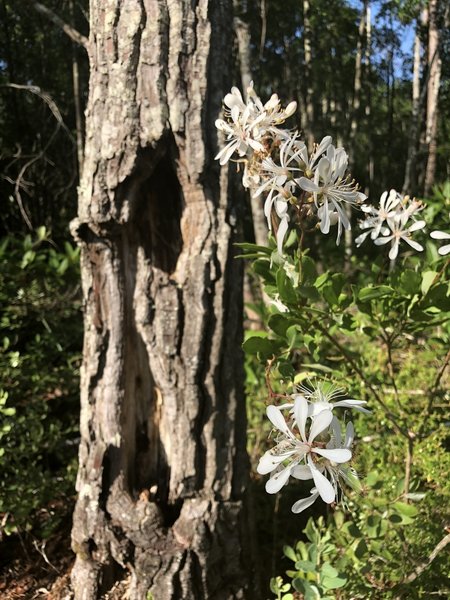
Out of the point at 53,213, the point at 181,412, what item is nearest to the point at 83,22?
the point at 53,213

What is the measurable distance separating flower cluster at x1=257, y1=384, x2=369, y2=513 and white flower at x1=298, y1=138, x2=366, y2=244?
0.29 metres

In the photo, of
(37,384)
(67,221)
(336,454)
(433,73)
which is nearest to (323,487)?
(336,454)

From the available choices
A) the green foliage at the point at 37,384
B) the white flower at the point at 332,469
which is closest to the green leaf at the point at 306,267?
the white flower at the point at 332,469

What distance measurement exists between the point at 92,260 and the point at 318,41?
23.2 feet

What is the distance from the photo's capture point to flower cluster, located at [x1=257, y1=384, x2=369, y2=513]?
2.11ft

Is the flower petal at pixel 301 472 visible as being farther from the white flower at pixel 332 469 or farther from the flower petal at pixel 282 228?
the flower petal at pixel 282 228

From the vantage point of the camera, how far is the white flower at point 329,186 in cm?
78

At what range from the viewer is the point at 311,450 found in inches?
26.7

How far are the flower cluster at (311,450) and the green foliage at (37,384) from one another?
4.51 ft

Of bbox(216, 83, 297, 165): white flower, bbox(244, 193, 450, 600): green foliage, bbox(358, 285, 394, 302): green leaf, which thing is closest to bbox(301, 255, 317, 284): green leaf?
→ bbox(244, 193, 450, 600): green foliage

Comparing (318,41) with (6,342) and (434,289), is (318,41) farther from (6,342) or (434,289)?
(434,289)

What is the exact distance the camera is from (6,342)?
2.11 m

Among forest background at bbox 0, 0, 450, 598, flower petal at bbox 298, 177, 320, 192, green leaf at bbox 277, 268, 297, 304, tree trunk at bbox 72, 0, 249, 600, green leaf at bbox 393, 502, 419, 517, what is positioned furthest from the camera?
forest background at bbox 0, 0, 450, 598

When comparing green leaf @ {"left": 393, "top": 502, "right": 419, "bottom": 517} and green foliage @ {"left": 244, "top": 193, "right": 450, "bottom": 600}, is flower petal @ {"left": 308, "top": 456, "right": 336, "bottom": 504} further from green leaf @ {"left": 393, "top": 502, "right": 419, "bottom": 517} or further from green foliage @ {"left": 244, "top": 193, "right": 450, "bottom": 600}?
green leaf @ {"left": 393, "top": 502, "right": 419, "bottom": 517}
